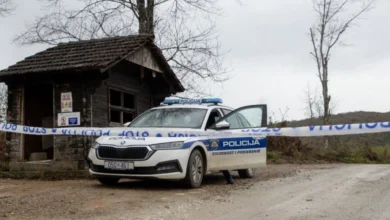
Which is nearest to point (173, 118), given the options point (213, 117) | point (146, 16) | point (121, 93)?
point (213, 117)

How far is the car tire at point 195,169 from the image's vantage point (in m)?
8.80

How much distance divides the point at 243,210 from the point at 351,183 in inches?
163

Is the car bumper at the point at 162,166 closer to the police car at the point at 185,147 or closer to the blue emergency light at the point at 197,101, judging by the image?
the police car at the point at 185,147

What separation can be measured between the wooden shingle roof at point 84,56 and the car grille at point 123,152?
10.5ft

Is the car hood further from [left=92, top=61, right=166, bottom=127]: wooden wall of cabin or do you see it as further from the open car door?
[left=92, top=61, right=166, bottom=127]: wooden wall of cabin

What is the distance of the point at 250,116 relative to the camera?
9891mm

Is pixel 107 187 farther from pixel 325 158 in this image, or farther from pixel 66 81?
pixel 325 158

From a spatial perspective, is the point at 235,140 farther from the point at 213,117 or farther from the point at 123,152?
the point at 123,152

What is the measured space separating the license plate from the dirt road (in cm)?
41

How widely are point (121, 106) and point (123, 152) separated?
16.4ft

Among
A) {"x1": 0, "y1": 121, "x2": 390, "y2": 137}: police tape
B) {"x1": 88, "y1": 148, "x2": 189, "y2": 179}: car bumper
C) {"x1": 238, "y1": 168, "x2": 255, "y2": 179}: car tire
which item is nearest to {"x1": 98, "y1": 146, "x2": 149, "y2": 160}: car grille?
{"x1": 88, "y1": 148, "x2": 189, "y2": 179}: car bumper

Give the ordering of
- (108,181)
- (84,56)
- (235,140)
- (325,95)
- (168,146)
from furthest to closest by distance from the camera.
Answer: (325,95) < (84,56) < (235,140) < (108,181) < (168,146)

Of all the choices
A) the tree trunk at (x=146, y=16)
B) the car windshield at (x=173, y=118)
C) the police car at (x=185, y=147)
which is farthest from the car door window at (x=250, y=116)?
the tree trunk at (x=146, y=16)

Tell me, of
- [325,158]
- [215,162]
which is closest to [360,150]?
[325,158]
